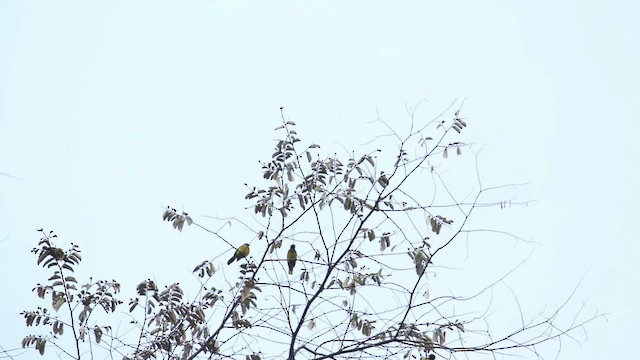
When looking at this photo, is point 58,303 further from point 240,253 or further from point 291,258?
point 291,258

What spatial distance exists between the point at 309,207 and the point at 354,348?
1.88 ft

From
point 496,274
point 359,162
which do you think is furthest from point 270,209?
point 496,274

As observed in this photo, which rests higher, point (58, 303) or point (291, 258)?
point (291, 258)

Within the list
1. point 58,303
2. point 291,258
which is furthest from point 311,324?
point 58,303

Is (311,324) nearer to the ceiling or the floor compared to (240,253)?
nearer to the floor

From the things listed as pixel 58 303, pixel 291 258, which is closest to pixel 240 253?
pixel 291 258

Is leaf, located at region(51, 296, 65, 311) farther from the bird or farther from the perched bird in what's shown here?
the bird

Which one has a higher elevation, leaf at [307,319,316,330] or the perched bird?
the perched bird

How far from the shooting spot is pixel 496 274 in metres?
3.18

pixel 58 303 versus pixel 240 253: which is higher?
pixel 240 253

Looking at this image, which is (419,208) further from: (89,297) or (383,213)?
(89,297)

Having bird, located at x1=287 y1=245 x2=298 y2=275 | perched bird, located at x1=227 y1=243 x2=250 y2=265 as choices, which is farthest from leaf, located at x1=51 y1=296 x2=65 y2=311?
bird, located at x1=287 y1=245 x2=298 y2=275

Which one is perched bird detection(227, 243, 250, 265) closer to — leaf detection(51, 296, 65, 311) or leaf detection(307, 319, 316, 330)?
leaf detection(307, 319, 316, 330)

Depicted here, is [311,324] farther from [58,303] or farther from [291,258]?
[58,303]
